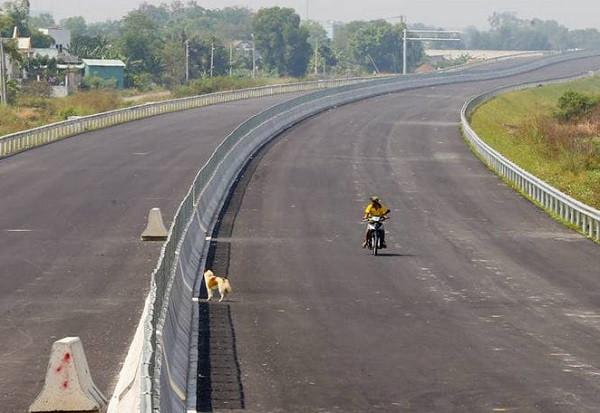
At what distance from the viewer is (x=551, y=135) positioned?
232 ft

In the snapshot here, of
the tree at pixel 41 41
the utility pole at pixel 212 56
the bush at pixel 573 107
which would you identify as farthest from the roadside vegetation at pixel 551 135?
the tree at pixel 41 41

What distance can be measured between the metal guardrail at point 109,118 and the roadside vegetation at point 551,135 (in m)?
17.6

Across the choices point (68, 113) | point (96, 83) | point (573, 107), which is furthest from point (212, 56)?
point (573, 107)

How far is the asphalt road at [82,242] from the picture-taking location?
19.5 m

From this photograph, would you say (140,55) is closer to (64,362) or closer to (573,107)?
(573,107)

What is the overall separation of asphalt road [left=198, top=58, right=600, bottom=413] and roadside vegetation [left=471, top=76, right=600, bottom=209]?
455 centimetres

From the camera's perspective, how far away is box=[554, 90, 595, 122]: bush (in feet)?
300

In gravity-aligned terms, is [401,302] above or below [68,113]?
above

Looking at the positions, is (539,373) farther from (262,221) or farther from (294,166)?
(294,166)

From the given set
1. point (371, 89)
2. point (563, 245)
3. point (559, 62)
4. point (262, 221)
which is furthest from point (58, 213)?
point (559, 62)

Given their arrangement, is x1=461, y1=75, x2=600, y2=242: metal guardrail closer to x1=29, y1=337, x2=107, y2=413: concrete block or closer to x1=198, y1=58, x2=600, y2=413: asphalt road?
x1=198, y1=58, x2=600, y2=413: asphalt road

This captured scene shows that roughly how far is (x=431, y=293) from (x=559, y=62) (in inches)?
6035

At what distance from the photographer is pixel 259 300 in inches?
944

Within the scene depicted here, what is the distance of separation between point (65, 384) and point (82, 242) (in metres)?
16.7
